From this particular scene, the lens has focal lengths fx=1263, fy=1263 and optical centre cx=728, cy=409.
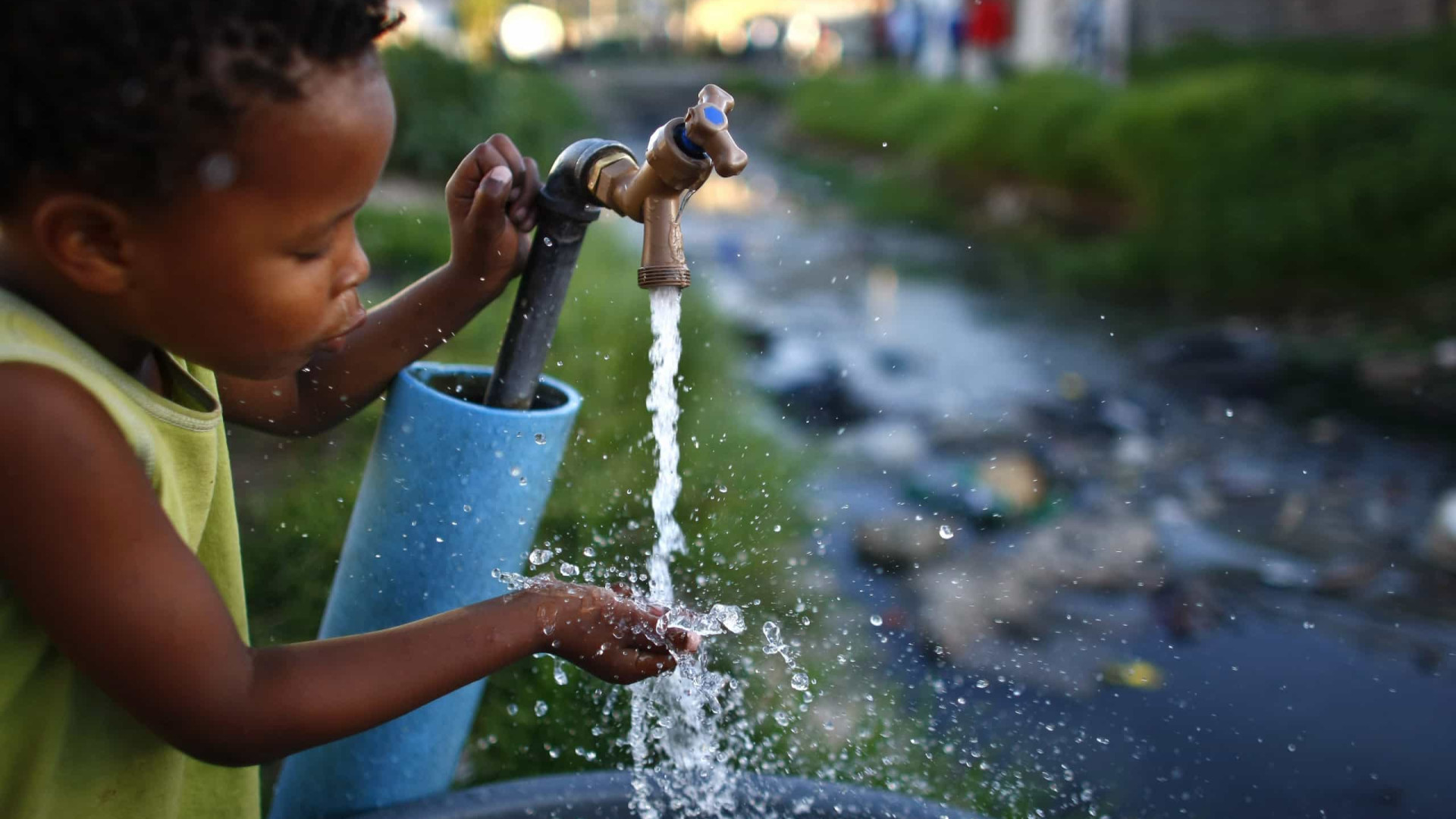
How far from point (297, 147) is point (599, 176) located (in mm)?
328

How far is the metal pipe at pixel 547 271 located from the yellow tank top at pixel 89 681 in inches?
11.3

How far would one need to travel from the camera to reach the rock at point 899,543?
136 inches

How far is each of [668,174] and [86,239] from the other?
433mm

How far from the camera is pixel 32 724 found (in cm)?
98

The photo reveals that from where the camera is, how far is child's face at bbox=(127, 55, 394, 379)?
88cm

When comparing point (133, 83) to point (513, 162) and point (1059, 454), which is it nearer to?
point (513, 162)

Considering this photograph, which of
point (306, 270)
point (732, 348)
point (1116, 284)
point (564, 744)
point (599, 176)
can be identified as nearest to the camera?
point (306, 270)

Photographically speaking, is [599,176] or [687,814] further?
[687,814]

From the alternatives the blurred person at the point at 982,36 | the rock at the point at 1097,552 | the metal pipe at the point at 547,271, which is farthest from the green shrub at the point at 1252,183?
the metal pipe at the point at 547,271

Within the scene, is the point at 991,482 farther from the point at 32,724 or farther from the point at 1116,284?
the point at 1116,284

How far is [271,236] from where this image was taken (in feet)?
2.97

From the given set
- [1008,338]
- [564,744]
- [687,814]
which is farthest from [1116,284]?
[687,814]

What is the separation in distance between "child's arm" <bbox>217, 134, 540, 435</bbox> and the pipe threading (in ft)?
0.74

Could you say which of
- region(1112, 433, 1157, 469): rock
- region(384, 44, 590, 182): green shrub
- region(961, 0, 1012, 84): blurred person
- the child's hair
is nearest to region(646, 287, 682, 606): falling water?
the child's hair
